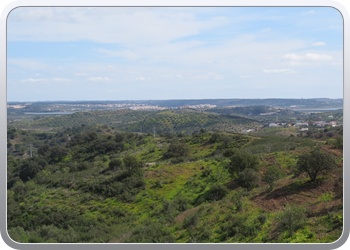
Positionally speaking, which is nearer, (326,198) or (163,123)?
(326,198)

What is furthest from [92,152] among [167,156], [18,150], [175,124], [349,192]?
[175,124]

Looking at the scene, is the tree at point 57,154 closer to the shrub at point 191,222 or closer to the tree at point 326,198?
the shrub at point 191,222

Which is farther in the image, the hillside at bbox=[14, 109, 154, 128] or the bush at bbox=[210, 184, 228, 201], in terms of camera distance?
the hillside at bbox=[14, 109, 154, 128]

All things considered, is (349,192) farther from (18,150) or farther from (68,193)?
(18,150)

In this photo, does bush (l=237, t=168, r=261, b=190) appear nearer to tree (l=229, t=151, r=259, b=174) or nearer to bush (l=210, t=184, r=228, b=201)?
bush (l=210, t=184, r=228, b=201)

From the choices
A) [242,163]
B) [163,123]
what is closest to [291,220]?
[242,163]

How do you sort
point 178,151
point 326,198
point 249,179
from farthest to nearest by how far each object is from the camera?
point 178,151, point 249,179, point 326,198

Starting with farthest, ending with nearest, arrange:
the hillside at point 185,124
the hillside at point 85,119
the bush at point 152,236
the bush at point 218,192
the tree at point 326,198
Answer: the hillside at point 85,119 → the hillside at point 185,124 → the bush at point 218,192 → the tree at point 326,198 → the bush at point 152,236

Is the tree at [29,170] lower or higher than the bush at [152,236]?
lower

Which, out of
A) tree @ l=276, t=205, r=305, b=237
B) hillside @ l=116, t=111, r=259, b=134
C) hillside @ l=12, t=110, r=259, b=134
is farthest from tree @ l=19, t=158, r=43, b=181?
hillside @ l=116, t=111, r=259, b=134

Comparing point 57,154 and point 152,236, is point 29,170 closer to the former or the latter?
point 57,154

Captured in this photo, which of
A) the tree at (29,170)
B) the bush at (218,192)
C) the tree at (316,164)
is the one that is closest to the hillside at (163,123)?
the tree at (29,170)
